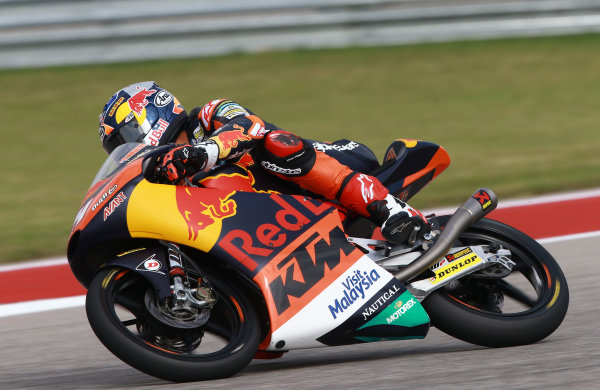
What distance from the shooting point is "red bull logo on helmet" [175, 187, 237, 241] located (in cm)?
357

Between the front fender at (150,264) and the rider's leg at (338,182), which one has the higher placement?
the rider's leg at (338,182)

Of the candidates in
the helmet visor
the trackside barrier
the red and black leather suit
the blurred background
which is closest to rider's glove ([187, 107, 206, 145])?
the red and black leather suit

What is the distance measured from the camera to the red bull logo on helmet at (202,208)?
11.7 ft

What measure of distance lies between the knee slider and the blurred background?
5.62 metres

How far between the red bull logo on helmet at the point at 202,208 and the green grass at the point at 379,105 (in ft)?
12.9

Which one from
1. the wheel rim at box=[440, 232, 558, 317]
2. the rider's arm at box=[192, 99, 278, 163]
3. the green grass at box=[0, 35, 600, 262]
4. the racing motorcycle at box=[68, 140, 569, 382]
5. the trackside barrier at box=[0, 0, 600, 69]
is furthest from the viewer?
the trackside barrier at box=[0, 0, 600, 69]

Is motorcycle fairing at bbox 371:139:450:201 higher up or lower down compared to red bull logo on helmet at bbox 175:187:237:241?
higher up

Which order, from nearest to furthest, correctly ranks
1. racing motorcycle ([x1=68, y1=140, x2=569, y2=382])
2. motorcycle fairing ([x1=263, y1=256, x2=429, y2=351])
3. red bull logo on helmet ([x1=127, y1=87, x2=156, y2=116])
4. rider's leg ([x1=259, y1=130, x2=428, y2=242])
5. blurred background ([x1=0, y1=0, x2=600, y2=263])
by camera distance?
racing motorcycle ([x1=68, y1=140, x2=569, y2=382]) < motorcycle fairing ([x1=263, y1=256, x2=429, y2=351]) < rider's leg ([x1=259, y1=130, x2=428, y2=242]) < red bull logo on helmet ([x1=127, y1=87, x2=156, y2=116]) < blurred background ([x1=0, y1=0, x2=600, y2=263])

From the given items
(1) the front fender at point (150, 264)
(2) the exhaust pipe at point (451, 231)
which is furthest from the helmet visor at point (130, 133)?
(2) the exhaust pipe at point (451, 231)

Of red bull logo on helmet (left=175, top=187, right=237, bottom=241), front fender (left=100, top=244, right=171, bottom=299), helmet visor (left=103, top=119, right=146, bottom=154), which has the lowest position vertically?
front fender (left=100, top=244, right=171, bottom=299)

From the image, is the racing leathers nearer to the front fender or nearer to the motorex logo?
the motorex logo

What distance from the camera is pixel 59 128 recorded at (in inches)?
412

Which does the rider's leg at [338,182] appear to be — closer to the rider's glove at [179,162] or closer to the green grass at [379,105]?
the rider's glove at [179,162]

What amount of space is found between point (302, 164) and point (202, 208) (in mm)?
483
